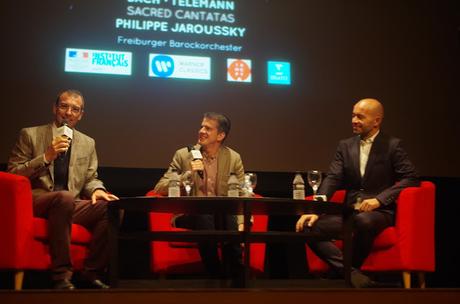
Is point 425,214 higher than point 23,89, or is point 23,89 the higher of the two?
point 23,89

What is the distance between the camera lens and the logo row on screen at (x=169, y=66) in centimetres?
417

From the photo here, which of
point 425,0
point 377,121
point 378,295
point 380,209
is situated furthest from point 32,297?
point 425,0

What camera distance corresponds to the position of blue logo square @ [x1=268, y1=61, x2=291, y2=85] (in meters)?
4.41

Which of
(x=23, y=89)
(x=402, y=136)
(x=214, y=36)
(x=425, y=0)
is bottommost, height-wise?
A: (x=402, y=136)

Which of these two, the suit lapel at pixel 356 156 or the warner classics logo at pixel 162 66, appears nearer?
the suit lapel at pixel 356 156

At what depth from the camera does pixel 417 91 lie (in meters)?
4.55

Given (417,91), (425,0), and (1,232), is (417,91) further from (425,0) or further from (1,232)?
(1,232)

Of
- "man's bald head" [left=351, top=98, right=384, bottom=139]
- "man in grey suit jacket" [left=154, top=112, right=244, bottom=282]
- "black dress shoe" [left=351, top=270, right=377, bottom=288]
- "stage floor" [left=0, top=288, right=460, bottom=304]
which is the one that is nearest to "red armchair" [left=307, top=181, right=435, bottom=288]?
"black dress shoe" [left=351, top=270, right=377, bottom=288]

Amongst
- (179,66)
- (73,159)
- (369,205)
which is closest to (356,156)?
(369,205)

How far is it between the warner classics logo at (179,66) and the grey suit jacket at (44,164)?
0.90m

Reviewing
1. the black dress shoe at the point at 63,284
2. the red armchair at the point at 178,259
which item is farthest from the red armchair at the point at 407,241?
the black dress shoe at the point at 63,284

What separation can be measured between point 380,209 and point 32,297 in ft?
7.04

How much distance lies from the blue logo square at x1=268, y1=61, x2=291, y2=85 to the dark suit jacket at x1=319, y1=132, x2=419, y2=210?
895mm

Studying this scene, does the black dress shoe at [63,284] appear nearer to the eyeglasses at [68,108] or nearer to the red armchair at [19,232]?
the red armchair at [19,232]
